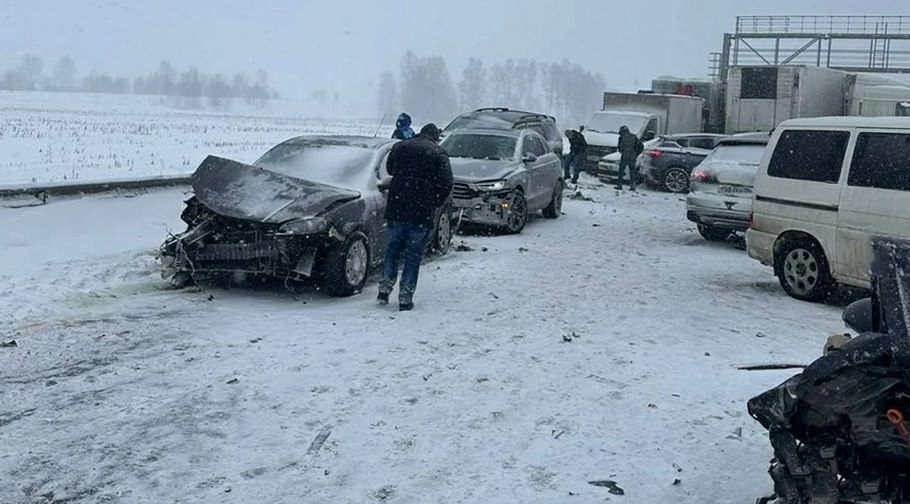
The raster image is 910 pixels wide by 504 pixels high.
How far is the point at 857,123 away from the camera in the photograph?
28.3ft

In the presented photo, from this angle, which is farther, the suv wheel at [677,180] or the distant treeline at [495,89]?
the distant treeline at [495,89]

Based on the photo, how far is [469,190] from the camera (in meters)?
13.1

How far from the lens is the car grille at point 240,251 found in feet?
26.7

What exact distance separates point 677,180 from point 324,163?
44.6 feet

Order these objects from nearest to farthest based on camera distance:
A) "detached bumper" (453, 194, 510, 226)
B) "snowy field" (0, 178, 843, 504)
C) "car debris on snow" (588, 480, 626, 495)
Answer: "car debris on snow" (588, 480, 626, 495) < "snowy field" (0, 178, 843, 504) < "detached bumper" (453, 194, 510, 226)

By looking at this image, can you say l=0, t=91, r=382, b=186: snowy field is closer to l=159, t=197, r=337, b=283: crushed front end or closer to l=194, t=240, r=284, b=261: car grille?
l=159, t=197, r=337, b=283: crushed front end

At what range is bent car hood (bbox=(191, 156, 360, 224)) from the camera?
8.26 meters

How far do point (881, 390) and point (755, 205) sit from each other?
22.0 feet

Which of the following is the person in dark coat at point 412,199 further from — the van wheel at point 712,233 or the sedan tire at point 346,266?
the van wheel at point 712,233

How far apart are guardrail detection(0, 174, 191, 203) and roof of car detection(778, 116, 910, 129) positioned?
331 inches

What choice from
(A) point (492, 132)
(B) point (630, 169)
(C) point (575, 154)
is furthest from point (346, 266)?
(B) point (630, 169)

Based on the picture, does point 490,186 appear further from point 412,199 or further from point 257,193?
point 257,193

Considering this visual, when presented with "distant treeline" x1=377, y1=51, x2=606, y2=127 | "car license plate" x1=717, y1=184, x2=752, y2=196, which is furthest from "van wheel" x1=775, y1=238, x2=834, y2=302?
"distant treeline" x1=377, y1=51, x2=606, y2=127

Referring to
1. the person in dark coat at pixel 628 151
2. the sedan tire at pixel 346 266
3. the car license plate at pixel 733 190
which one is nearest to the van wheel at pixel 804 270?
the car license plate at pixel 733 190
